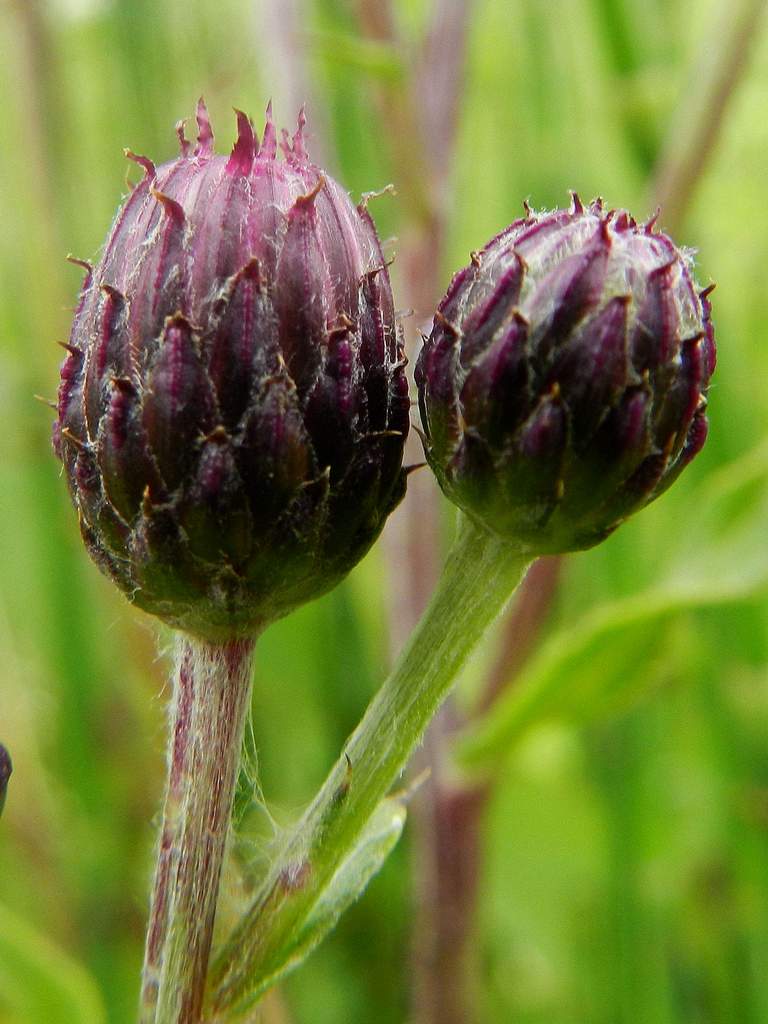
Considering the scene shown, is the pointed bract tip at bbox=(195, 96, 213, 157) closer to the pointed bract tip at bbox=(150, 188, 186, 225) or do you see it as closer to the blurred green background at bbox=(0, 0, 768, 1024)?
the pointed bract tip at bbox=(150, 188, 186, 225)

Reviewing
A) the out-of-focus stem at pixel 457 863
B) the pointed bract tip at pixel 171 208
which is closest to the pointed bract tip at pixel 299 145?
the pointed bract tip at pixel 171 208

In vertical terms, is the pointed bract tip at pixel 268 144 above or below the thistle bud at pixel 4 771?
above

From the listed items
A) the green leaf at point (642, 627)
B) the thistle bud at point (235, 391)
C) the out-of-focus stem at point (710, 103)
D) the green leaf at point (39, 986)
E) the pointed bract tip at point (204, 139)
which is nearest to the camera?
the thistle bud at point (235, 391)

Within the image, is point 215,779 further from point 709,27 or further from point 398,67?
point 709,27

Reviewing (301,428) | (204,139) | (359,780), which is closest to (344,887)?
(359,780)

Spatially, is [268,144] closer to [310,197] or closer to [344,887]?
[310,197]

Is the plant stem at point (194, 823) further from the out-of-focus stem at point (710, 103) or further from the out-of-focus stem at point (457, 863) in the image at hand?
the out-of-focus stem at point (710, 103)
